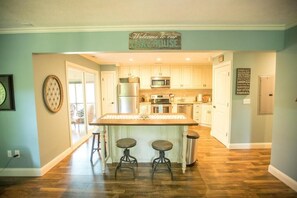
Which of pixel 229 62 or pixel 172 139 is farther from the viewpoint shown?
pixel 229 62

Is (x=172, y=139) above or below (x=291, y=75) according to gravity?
below

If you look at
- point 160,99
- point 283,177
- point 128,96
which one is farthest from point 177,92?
point 283,177

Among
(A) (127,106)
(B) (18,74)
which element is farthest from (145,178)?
(A) (127,106)

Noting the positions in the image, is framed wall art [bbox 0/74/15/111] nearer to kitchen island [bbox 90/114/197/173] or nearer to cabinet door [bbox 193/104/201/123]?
kitchen island [bbox 90/114/197/173]

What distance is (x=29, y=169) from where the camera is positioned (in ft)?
8.87

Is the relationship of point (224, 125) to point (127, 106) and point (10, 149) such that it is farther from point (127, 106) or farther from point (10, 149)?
point (10, 149)

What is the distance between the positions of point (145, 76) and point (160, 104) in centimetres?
127

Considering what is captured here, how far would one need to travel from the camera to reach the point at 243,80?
11.9ft

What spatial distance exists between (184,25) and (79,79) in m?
3.30

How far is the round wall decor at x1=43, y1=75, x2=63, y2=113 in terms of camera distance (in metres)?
2.87

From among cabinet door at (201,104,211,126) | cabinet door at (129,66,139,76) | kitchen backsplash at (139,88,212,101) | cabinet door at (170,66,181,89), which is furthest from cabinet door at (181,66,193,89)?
cabinet door at (129,66,139,76)

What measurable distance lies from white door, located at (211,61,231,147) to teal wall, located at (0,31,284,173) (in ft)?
4.68

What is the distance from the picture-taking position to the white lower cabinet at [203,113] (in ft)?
19.1

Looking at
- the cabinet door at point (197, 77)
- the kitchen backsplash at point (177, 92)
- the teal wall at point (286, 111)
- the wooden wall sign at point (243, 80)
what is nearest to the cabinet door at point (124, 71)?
the kitchen backsplash at point (177, 92)
